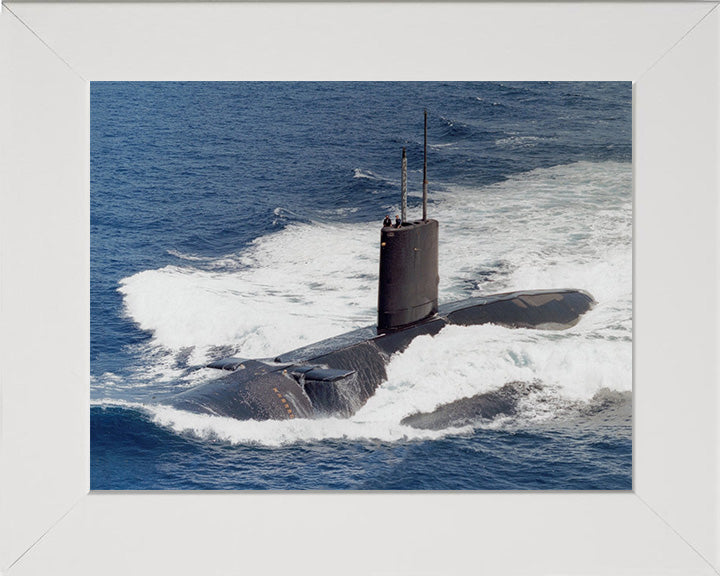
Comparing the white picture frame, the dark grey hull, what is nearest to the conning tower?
the dark grey hull

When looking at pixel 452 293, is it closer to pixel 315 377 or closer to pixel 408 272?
pixel 408 272

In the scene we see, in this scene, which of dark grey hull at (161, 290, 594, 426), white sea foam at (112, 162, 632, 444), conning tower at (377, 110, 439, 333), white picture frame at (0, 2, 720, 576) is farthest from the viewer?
white sea foam at (112, 162, 632, 444)

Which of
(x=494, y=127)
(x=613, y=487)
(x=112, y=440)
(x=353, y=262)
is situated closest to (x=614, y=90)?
(x=494, y=127)

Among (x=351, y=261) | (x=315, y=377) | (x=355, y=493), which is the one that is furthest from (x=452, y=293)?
(x=355, y=493)

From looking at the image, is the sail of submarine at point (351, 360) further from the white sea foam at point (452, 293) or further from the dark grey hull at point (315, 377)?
the white sea foam at point (452, 293)

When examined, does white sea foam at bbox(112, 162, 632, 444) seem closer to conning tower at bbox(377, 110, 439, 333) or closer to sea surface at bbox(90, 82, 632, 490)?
sea surface at bbox(90, 82, 632, 490)
